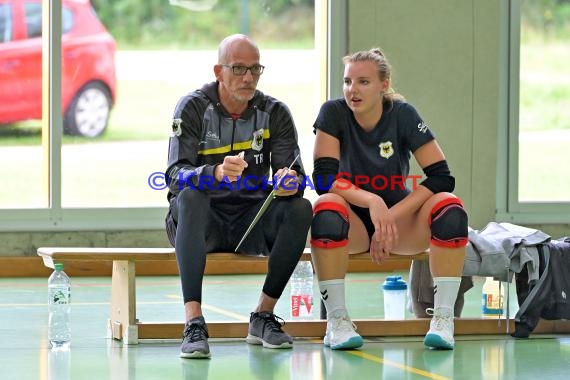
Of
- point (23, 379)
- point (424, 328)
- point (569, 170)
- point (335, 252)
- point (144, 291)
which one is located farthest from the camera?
point (569, 170)

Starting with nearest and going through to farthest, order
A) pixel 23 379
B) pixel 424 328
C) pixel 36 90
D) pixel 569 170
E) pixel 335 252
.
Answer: pixel 23 379, pixel 335 252, pixel 424 328, pixel 36 90, pixel 569 170

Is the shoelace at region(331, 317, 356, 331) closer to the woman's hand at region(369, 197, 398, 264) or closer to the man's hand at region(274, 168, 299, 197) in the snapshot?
the woman's hand at region(369, 197, 398, 264)

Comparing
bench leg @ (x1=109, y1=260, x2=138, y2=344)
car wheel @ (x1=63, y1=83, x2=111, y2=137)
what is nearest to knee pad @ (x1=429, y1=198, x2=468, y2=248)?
bench leg @ (x1=109, y1=260, x2=138, y2=344)

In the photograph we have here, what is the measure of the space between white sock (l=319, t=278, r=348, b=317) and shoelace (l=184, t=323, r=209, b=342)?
1.63ft

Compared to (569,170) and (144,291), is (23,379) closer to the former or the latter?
(144,291)

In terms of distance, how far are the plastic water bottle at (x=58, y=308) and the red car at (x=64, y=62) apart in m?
3.08

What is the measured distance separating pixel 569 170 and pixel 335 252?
4467 mm

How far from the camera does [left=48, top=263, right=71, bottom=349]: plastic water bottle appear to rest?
4.57 metres

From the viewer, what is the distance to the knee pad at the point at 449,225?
444 centimetres

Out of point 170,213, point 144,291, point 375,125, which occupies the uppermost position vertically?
point 375,125

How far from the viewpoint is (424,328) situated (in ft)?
15.8

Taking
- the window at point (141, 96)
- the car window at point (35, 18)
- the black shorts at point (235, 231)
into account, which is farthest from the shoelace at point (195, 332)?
the car window at point (35, 18)

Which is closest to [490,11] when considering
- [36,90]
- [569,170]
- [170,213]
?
[569,170]

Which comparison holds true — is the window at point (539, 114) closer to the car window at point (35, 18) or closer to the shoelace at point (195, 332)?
the car window at point (35, 18)
